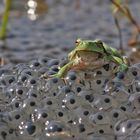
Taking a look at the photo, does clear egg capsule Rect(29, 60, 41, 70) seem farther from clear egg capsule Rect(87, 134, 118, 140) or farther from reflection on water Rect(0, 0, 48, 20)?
reflection on water Rect(0, 0, 48, 20)

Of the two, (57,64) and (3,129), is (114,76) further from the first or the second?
(3,129)

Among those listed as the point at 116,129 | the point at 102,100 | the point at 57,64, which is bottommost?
the point at 116,129

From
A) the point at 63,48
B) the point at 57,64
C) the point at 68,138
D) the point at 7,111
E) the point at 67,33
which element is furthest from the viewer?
the point at 67,33

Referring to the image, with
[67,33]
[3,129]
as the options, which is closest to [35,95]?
[3,129]

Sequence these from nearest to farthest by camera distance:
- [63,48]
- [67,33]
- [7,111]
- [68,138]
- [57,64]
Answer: [68,138] → [7,111] → [57,64] → [63,48] → [67,33]

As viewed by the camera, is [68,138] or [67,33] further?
[67,33]

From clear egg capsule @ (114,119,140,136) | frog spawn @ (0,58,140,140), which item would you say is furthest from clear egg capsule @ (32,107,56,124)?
clear egg capsule @ (114,119,140,136)

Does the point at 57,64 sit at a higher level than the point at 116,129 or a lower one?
higher

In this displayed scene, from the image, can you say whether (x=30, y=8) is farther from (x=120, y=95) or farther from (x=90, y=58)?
(x=120, y=95)

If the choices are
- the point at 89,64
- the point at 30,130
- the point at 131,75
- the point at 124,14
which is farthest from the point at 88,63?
the point at 124,14
